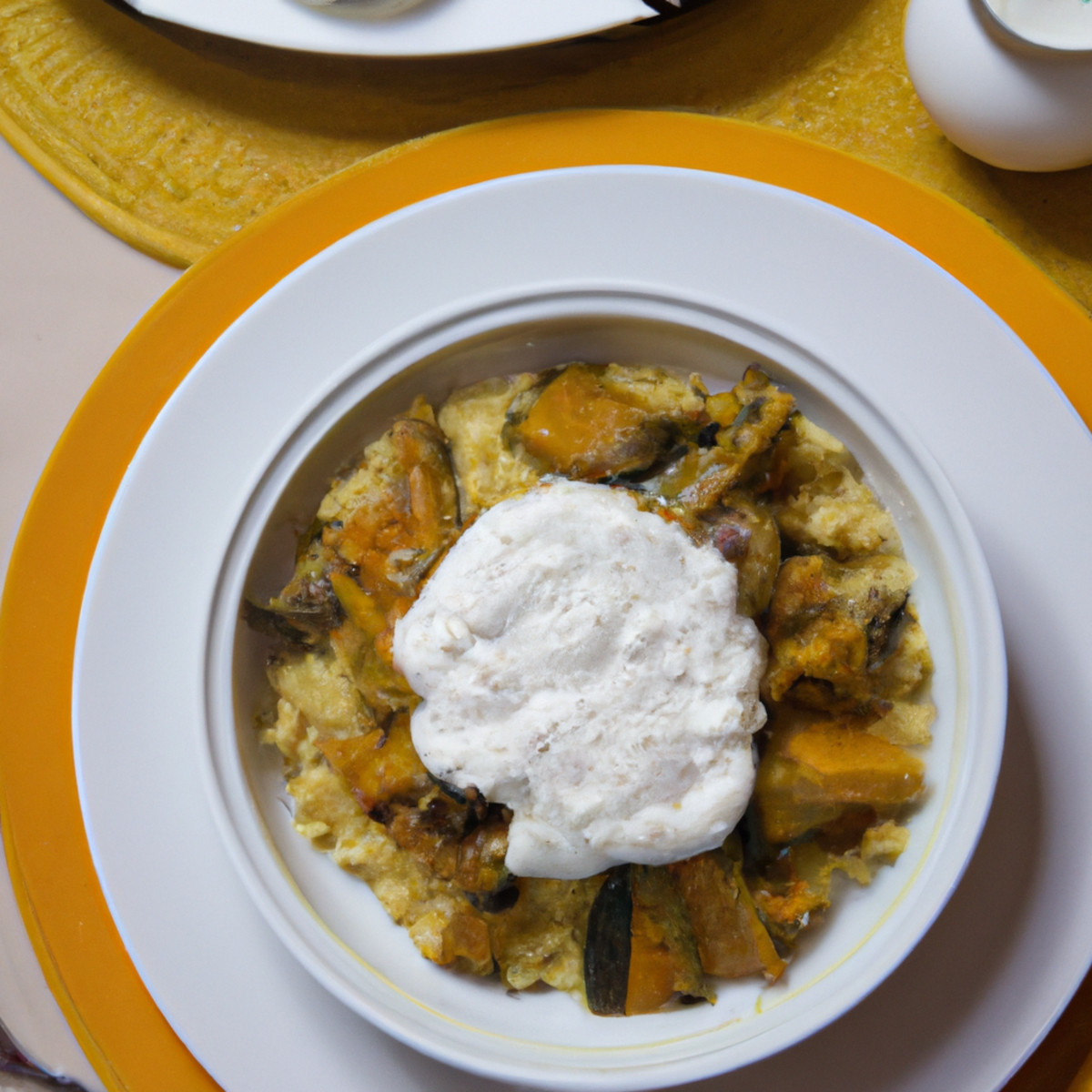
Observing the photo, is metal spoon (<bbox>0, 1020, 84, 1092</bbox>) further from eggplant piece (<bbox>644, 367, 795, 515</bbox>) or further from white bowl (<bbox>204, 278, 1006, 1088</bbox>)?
eggplant piece (<bbox>644, 367, 795, 515</bbox>)

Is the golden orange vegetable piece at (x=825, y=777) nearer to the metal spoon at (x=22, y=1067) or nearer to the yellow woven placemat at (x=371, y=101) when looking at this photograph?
the yellow woven placemat at (x=371, y=101)

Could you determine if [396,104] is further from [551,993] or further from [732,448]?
[551,993]

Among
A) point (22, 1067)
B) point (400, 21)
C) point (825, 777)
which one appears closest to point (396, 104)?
point (400, 21)

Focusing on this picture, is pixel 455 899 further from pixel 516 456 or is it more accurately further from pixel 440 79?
pixel 440 79

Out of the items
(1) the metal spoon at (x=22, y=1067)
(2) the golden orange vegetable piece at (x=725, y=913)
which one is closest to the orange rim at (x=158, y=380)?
(1) the metal spoon at (x=22, y=1067)

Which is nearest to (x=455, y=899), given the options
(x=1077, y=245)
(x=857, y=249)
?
(x=857, y=249)

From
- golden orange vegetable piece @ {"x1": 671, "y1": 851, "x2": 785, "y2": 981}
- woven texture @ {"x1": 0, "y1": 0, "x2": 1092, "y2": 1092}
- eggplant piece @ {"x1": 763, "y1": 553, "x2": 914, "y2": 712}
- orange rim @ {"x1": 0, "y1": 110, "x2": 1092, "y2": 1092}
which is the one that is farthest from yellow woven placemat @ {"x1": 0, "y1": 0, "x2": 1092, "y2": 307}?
golden orange vegetable piece @ {"x1": 671, "y1": 851, "x2": 785, "y2": 981}
